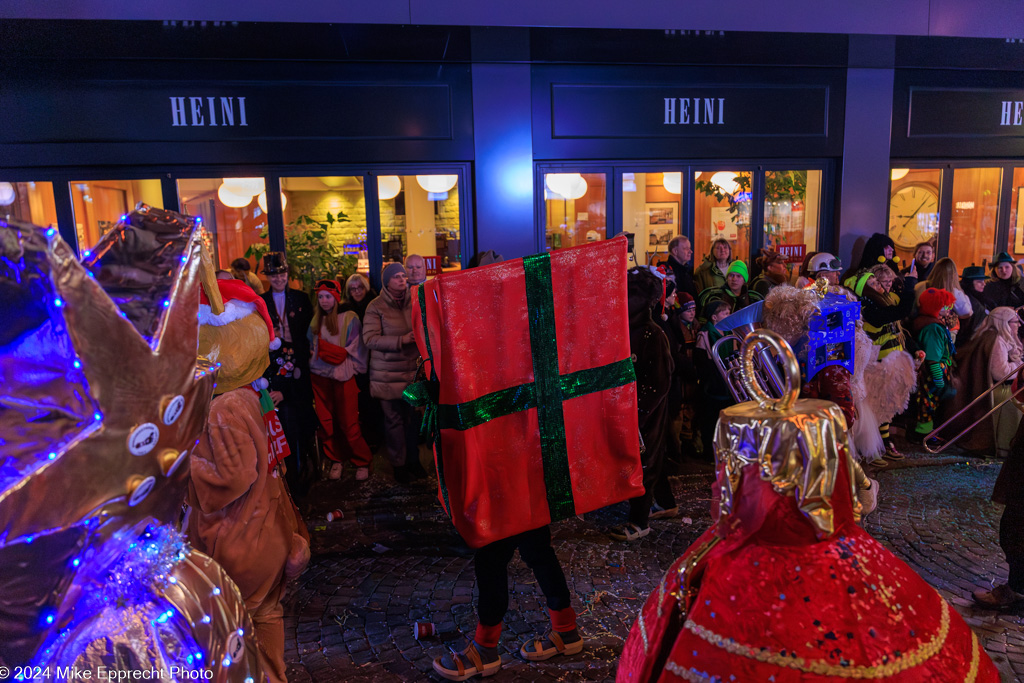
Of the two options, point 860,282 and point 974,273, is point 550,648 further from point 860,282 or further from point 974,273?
point 974,273

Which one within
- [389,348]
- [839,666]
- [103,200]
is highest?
[103,200]

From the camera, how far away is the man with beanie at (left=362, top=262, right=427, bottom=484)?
20.7 ft

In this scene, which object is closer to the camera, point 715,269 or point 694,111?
point 715,269

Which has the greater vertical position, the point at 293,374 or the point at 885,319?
the point at 885,319

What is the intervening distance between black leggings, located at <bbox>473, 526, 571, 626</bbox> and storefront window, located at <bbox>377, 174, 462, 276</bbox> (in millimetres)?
5289

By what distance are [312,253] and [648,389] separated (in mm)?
4907

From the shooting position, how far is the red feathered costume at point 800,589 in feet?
4.46

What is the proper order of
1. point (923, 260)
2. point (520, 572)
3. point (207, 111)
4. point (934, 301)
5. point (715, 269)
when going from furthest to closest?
point (923, 260), point (715, 269), point (207, 111), point (934, 301), point (520, 572)

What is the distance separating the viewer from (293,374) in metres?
6.00

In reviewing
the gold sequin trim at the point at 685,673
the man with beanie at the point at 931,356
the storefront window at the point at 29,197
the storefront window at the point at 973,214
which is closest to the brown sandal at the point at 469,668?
the gold sequin trim at the point at 685,673

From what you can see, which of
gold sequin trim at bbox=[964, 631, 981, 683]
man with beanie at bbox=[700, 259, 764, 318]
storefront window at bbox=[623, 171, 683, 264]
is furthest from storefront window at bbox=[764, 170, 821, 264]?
gold sequin trim at bbox=[964, 631, 981, 683]

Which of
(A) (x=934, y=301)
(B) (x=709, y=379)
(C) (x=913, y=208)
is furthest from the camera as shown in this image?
(C) (x=913, y=208)

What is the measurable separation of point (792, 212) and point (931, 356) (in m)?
3.20

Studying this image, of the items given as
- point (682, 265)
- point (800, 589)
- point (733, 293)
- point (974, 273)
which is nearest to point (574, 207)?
point (682, 265)
